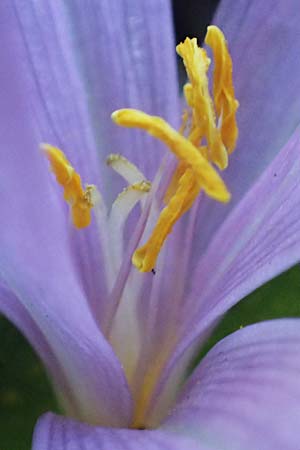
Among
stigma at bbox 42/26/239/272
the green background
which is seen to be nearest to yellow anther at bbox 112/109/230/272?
stigma at bbox 42/26/239/272

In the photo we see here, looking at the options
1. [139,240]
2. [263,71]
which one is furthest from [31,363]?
[263,71]

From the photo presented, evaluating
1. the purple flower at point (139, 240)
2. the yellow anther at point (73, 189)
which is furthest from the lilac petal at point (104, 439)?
the yellow anther at point (73, 189)

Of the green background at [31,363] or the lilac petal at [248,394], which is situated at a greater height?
the lilac petal at [248,394]

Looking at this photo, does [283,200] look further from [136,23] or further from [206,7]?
[206,7]

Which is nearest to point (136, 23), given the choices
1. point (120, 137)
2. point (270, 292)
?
point (120, 137)

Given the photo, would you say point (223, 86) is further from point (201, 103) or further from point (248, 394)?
point (248, 394)

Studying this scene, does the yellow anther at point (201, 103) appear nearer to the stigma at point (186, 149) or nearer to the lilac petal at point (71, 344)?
the stigma at point (186, 149)
